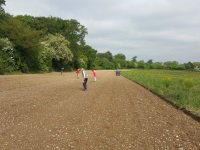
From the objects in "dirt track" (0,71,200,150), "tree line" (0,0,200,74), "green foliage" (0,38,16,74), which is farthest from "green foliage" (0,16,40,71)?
"dirt track" (0,71,200,150)

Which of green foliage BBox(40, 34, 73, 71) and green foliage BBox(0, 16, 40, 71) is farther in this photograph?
green foliage BBox(40, 34, 73, 71)

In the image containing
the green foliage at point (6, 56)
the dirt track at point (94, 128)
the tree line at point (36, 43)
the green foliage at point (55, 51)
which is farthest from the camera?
the green foliage at point (55, 51)

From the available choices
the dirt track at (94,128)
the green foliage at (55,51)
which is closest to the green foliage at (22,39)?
the green foliage at (55,51)

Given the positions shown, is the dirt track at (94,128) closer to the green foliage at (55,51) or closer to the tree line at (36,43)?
the tree line at (36,43)

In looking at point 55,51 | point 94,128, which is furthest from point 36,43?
point 94,128

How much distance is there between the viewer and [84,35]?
112 m

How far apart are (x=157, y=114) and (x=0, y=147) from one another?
7.93 m

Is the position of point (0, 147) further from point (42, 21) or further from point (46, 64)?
point (42, 21)

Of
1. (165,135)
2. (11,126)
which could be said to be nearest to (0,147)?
(11,126)

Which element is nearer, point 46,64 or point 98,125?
point 98,125

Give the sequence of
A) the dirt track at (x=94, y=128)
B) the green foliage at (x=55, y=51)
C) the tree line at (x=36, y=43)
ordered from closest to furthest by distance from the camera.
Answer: the dirt track at (x=94, y=128), the tree line at (x=36, y=43), the green foliage at (x=55, y=51)

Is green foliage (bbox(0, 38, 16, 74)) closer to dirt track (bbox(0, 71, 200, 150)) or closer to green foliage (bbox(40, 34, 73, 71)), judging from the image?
green foliage (bbox(40, 34, 73, 71))

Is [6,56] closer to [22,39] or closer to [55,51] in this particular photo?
[22,39]

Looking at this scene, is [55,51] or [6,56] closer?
[6,56]
